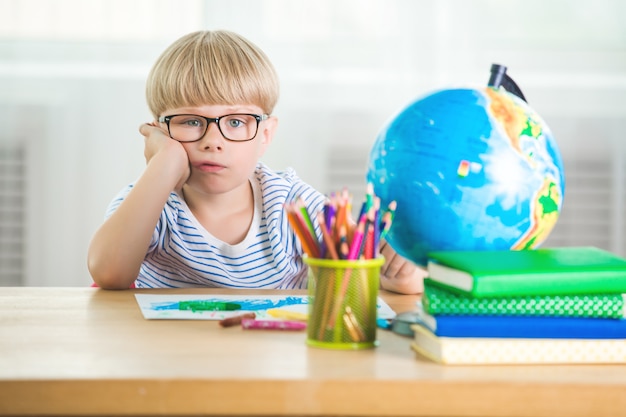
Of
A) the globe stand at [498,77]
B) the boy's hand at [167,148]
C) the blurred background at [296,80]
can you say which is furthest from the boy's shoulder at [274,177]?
the blurred background at [296,80]

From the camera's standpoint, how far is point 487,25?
2908mm

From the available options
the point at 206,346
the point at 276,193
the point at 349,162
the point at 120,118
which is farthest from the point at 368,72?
the point at 206,346

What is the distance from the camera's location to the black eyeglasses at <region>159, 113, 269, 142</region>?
1.44 m

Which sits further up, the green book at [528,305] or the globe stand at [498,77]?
the globe stand at [498,77]

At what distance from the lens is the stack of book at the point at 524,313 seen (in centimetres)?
84

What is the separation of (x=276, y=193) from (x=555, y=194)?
0.69 metres

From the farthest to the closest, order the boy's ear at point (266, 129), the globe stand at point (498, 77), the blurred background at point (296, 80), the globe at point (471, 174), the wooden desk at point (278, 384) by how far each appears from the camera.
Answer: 1. the blurred background at point (296, 80)
2. the boy's ear at point (266, 129)
3. the globe stand at point (498, 77)
4. the globe at point (471, 174)
5. the wooden desk at point (278, 384)

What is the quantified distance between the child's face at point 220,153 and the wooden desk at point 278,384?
1.99ft

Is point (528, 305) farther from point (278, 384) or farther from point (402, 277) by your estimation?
point (402, 277)

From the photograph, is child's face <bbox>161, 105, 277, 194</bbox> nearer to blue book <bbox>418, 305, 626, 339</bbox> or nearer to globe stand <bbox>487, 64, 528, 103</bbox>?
globe stand <bbox>487, 64, 528, 103</bbox>

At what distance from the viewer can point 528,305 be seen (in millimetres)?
862

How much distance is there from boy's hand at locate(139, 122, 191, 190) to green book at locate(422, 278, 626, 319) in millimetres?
640

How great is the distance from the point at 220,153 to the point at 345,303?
24.2 inches

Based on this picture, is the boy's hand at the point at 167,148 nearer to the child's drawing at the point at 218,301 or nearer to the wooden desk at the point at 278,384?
the child's drawing at the point at 218,301
